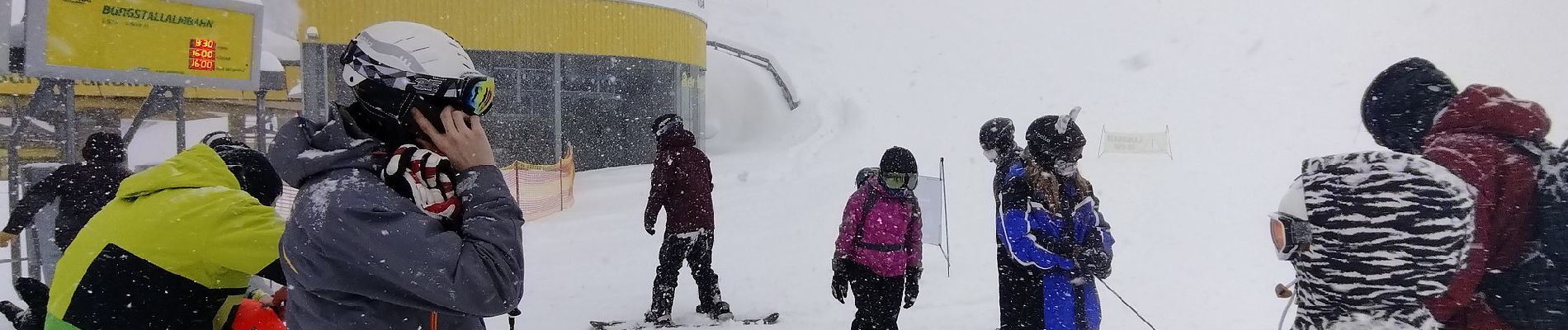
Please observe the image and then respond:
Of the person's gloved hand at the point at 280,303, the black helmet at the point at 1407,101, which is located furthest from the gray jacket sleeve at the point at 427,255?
the black helmet at the point at 1407,101

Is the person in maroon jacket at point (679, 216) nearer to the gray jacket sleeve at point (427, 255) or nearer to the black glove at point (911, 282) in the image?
the black glove at point (911, 282)

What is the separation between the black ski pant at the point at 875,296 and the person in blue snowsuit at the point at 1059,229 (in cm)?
123

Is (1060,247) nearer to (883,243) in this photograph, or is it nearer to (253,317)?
(883,243)

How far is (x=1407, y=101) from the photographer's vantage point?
2.31m

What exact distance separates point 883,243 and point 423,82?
143 inches

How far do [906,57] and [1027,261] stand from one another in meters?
32.2

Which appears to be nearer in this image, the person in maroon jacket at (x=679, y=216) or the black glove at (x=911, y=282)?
Result: the black glove at (x=911, y=282)

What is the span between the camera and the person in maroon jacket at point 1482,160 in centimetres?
212

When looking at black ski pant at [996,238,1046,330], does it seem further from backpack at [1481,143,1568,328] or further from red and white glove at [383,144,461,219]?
red and white glove at [383,144,461,219]

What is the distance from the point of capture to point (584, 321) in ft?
21.6

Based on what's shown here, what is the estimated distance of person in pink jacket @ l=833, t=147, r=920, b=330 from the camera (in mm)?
4984

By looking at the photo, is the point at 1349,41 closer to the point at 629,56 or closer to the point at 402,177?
the point at 629,56

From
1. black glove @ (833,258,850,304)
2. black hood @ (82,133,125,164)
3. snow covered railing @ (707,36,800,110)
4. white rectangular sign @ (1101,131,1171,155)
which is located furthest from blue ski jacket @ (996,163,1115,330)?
snow covered railing @ (707,36,800,110)

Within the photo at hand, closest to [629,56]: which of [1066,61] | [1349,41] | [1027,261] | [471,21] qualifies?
[471,21]
